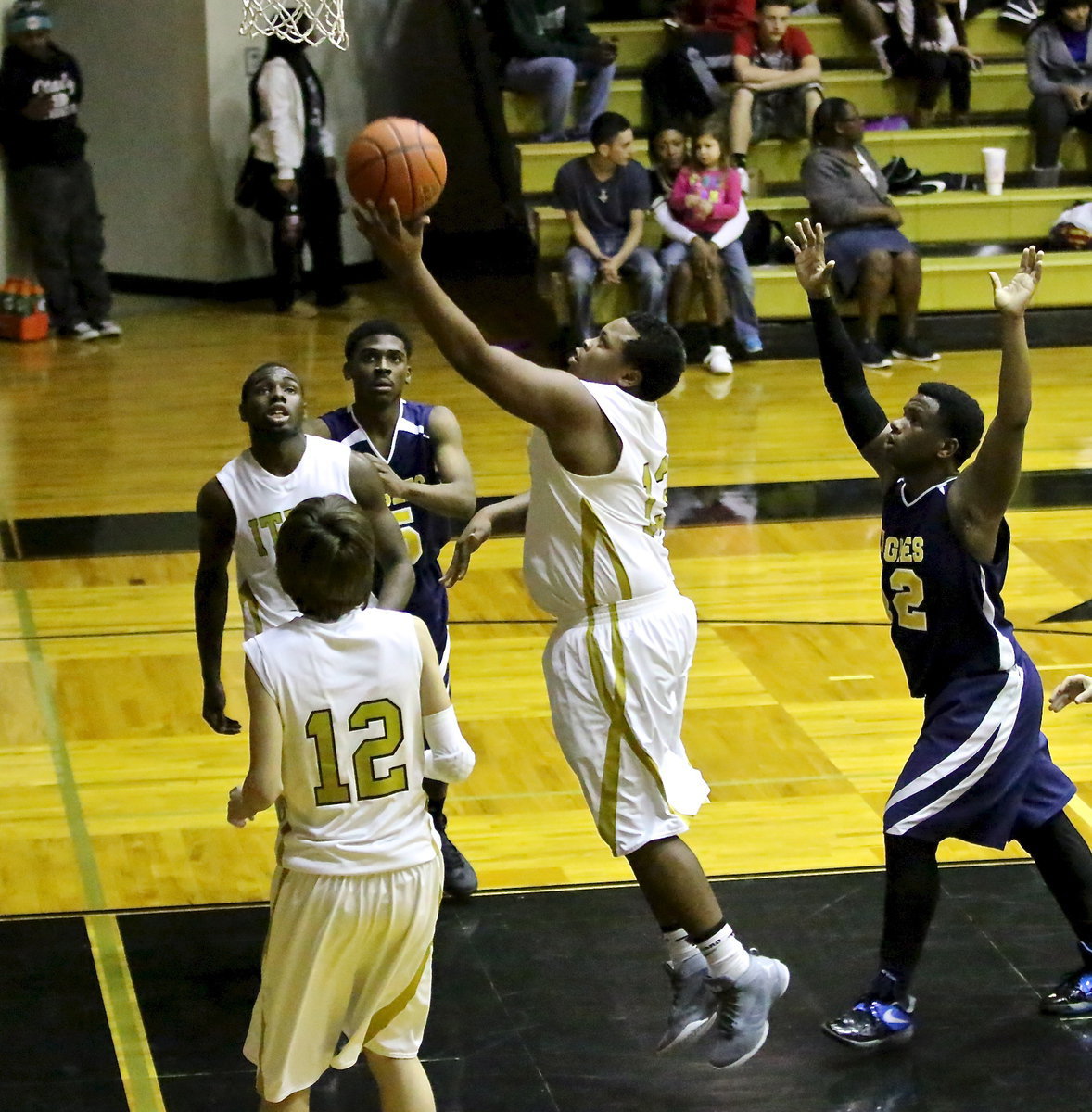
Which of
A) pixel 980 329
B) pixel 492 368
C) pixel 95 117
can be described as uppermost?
pixel 492 368

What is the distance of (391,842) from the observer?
313 cm

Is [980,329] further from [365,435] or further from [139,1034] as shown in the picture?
[139,1034]

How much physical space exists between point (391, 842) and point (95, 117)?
34.7 feet

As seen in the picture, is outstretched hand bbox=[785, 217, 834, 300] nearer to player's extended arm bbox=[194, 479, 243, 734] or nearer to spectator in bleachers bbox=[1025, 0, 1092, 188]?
player's extended arm bbox=[194, 479, 243, 734]

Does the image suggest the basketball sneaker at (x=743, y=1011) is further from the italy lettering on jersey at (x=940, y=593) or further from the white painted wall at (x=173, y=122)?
the white painted wall at (x=173, y=122)

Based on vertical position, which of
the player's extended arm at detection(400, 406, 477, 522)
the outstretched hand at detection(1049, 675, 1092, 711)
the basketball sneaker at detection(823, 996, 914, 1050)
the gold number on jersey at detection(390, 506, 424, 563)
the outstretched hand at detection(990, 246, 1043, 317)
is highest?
the outstretched hand at detection(990, 246, 1043, 317)

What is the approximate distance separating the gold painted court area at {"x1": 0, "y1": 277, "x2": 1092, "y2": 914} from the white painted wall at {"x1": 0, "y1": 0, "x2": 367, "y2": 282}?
294 centimetres

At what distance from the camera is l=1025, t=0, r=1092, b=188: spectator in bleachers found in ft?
38.6

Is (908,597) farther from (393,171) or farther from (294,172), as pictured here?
(294,172)

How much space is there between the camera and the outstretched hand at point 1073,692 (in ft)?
12.6

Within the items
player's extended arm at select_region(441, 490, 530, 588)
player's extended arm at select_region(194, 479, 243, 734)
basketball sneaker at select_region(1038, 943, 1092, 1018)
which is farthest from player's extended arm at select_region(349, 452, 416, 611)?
basketball sneaker at select_region(1038, 943, 1092, 1018)

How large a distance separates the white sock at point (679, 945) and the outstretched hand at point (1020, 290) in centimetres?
→ 140

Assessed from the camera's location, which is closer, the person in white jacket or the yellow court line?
the yellow court line

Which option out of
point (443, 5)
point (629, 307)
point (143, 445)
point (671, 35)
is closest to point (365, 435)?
point (143, 445)
